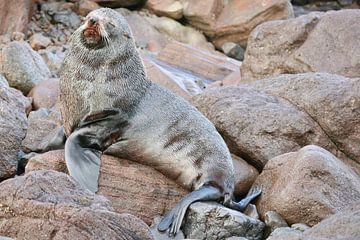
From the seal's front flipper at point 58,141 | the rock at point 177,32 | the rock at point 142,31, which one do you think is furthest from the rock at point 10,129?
the rock at point 177,32

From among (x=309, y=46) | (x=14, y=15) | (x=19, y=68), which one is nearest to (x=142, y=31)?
(x=14, y=15)

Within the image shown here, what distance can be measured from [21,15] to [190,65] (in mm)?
2604

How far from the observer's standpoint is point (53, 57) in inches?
472

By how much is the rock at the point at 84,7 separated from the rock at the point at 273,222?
8.32 meters

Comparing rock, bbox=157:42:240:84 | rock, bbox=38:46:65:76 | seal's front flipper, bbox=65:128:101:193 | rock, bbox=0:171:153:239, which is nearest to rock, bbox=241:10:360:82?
rock, bbox=157:42:240:84

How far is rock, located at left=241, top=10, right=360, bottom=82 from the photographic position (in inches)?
368

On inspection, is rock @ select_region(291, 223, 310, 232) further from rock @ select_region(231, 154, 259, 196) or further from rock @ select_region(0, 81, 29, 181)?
rock @ select_region(0, 81, 29, 181)

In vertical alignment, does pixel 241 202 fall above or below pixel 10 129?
below

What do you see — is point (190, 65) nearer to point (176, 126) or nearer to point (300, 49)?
point (300, 49)

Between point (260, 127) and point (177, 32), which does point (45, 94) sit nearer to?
point (260, 127)

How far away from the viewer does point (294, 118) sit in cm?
736

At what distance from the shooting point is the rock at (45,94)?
9.44 meters

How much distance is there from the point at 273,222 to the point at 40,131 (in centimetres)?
227

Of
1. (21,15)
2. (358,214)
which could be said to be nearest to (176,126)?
(358,214)
